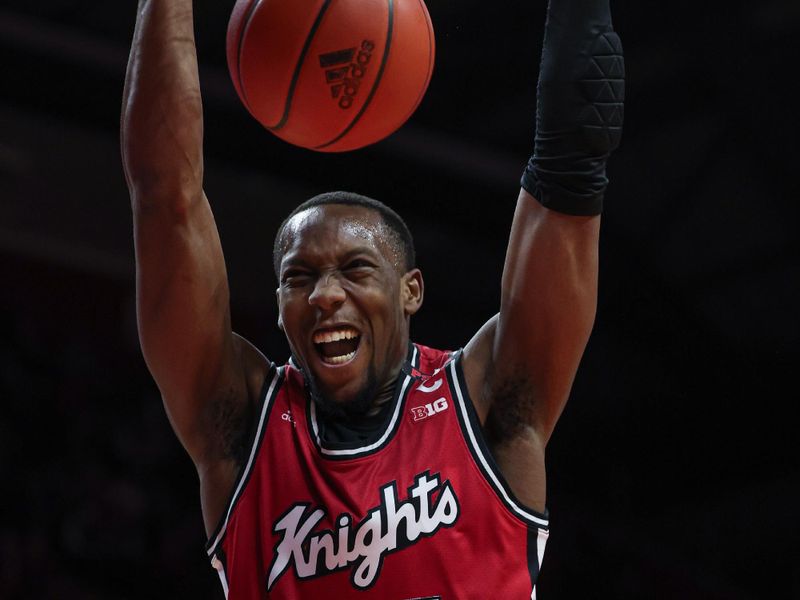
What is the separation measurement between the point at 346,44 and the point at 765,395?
554 cm

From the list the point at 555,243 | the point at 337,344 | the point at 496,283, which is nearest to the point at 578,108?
the point at 555,243

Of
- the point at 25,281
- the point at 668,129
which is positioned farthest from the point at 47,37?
the point at 668,129

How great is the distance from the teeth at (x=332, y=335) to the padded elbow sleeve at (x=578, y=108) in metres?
0.52

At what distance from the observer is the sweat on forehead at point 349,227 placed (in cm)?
254

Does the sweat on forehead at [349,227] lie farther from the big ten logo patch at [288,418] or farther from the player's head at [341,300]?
the big ten logo patch at [288,418]

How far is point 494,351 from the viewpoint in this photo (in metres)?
2.48

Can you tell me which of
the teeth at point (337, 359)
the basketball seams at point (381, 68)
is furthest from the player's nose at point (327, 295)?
the basketball seams at point (381, 68)

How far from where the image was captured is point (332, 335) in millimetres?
2455

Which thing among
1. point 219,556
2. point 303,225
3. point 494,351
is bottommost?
point 219,556

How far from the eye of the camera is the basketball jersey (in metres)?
2.25

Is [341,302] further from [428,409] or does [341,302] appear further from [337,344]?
[428,409]

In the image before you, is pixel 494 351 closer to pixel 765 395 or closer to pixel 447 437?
pixel 447 437

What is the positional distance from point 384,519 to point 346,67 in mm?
947

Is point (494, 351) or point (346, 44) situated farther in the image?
point (494, 351)
